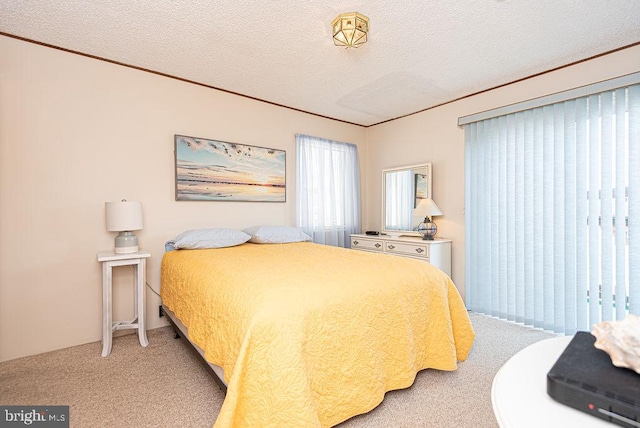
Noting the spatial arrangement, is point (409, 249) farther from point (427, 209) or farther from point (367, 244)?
point (367, 244)

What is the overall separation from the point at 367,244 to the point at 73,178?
323 cm

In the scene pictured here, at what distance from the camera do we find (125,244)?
2.52 m

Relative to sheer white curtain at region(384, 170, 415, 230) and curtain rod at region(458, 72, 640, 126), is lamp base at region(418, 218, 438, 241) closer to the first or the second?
sheer white curtain at region(384, 170, 415, 230)

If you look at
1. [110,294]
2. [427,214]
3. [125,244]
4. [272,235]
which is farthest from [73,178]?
[427,214]

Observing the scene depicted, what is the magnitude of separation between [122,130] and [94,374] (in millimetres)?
2027

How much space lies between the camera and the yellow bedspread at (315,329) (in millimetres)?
1225

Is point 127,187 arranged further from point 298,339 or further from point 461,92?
point 461,92

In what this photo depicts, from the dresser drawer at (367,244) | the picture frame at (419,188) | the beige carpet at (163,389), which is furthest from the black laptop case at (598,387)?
the picture frame at (419,188)

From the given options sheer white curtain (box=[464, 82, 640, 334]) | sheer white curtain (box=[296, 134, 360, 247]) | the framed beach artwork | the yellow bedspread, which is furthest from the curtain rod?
the framed beach artwork

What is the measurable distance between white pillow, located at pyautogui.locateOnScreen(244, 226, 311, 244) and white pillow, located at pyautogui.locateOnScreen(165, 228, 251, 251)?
0.45ft

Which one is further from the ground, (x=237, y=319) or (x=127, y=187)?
(x=127, y=187)

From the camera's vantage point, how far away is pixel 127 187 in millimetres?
2764

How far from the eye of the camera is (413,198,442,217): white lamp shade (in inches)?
141

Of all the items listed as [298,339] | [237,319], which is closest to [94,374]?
[237,319]
